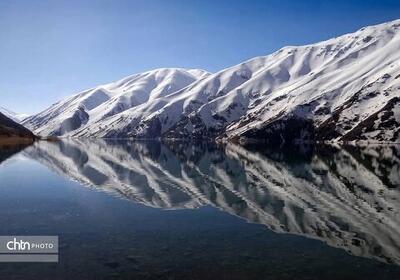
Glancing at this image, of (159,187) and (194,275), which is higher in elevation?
(159,187)

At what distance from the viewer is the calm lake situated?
119ft

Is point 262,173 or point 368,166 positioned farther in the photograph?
point 368,166

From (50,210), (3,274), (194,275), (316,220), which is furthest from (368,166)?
(3,274)

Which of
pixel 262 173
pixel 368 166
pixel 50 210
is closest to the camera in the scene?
pixel 50 210

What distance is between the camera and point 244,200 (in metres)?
73.6

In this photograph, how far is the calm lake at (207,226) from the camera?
3638 centimetres

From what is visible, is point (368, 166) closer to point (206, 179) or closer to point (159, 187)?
point (206, 179)

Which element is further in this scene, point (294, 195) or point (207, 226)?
point (294, 195)

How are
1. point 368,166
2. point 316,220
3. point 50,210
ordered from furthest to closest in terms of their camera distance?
1. point 368,166
2. point 50,210
3. point 316,220

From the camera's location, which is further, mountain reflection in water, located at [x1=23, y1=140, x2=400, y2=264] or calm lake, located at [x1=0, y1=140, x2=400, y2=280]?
mountain reflection in water, located at [x1=23, y1=140, x2=400, y2=264]

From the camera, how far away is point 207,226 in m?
53.2

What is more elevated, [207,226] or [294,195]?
[294,195]

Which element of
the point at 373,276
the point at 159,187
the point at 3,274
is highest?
the point at 159,187

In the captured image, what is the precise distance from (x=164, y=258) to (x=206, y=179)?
65.5 meters
